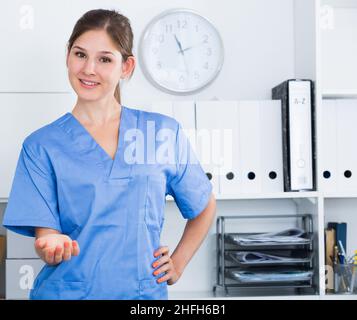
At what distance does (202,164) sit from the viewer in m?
0.78

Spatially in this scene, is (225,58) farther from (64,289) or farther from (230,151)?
(64,289)

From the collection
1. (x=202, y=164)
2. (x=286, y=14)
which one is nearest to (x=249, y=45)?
(x=286, y=14)

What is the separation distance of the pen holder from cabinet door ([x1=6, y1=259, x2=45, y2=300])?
0.43 metres

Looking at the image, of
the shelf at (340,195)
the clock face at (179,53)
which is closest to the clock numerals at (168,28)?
the clock face at (179,53)

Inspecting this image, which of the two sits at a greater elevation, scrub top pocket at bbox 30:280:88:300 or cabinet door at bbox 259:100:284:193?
cabinet door at bbox 259:100:284:193

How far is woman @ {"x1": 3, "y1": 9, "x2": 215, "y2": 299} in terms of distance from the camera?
1.98 feet

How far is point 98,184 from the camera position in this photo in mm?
598

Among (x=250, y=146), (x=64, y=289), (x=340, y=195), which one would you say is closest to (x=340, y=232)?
(x=340, y=195)

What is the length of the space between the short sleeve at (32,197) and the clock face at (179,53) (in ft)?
0.74

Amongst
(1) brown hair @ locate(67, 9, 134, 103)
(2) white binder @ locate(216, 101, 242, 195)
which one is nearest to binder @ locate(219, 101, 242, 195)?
(2) white binder @ locate(216, 101, 242, 195)

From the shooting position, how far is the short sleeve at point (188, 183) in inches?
26.7

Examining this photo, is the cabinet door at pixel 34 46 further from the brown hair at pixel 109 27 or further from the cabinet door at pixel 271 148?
the cabinet door at pixel 271 148

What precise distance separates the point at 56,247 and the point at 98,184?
82 mm

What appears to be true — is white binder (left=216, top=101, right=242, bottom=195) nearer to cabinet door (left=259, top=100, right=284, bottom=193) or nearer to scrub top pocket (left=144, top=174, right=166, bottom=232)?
cabinet door (left=259, top=100, right=284, bottom=193)
